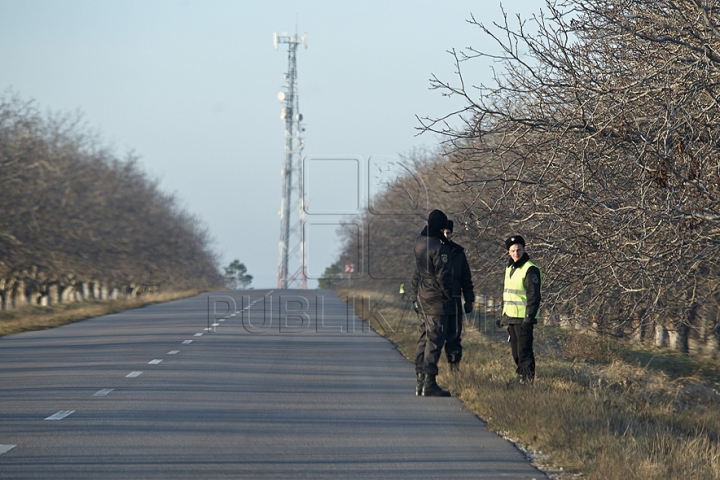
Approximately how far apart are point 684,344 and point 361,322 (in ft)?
30.9

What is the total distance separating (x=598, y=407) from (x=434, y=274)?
2.66m

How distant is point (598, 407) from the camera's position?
9664 mm

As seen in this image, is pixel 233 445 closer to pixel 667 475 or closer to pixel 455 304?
pixel 667 475

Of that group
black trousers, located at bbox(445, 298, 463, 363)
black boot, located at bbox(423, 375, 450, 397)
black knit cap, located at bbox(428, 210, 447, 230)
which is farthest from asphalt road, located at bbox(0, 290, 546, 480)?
black knit cap, located at bbox(428, 210, 447, 230)

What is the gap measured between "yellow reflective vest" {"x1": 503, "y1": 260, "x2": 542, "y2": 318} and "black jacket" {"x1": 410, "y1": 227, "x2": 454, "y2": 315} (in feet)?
2.59

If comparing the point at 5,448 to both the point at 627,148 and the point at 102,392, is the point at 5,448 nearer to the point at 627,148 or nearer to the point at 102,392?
the point at 102,392

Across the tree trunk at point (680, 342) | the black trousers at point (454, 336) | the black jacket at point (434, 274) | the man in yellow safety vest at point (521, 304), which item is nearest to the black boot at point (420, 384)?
the black jacket at point (434, 274)

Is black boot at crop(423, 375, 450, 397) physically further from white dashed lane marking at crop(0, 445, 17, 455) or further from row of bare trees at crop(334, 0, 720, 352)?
white dashed lane marking at crop(0, 445, 17, 455)

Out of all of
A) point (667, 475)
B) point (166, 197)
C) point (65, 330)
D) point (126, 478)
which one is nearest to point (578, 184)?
point (667, 475)

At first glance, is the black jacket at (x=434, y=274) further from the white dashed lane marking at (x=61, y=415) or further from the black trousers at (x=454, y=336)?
the white dashed lane marking at (x=61, y=415)

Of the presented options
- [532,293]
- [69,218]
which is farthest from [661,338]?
[69,218]

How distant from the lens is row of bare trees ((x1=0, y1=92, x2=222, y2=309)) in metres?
30.8

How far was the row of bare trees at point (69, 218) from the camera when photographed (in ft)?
101

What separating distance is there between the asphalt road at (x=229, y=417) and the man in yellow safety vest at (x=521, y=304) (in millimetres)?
1227
